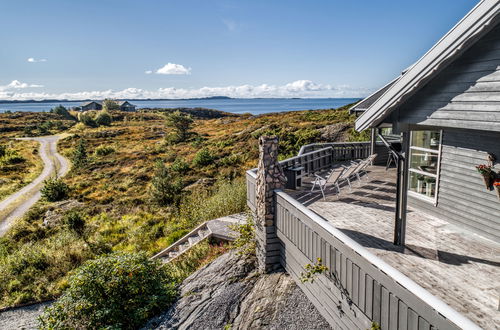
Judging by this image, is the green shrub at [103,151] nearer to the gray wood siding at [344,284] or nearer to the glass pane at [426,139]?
the gray wood siding at [344,284]

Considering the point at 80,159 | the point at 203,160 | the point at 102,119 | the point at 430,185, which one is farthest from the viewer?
the point at 102,119

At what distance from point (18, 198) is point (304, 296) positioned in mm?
28553

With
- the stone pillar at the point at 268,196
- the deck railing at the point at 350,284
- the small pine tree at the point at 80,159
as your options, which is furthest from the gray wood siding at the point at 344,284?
the small pine tree at the point at 80,159

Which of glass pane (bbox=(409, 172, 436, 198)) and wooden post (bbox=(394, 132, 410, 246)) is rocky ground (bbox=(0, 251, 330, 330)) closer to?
wooden post (bbox=(394, 132, 410, 246))

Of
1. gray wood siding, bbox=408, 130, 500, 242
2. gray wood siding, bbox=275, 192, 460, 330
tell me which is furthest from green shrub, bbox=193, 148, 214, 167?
gray wood siding, bbox=408, 130, 500, 242

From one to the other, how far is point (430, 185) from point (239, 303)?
5270mm

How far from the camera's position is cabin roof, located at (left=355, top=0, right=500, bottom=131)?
365 centimetres

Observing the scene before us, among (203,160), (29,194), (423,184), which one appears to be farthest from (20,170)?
(423,184)

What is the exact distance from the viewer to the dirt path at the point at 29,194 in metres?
21.7

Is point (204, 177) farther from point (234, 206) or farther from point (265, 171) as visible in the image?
point (265, 171)

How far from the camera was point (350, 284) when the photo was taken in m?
4.47

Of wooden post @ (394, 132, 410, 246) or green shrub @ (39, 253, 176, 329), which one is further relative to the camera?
green shrub @ (39, 253, 176, 329)

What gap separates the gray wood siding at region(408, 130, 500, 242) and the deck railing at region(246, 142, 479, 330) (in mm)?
3240

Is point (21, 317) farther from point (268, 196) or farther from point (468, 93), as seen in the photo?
point (468, 93)
